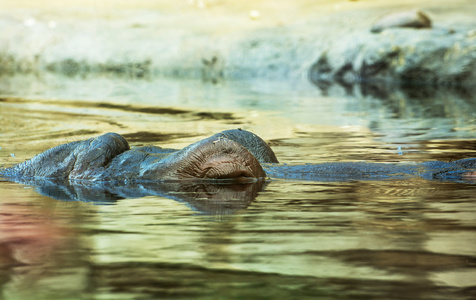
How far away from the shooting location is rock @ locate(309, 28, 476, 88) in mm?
19828

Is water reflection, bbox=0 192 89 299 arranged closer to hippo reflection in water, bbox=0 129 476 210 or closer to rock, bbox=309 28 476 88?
hippo reflection in water, bbox=0 129 476 210

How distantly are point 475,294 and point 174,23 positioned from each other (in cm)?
2644

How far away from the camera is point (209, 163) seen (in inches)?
223

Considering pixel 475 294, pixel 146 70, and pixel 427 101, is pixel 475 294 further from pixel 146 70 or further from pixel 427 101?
pixel 146 70

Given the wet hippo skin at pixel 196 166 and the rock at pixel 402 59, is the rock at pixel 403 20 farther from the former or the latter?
the wet hippo skin at pixel 196 166

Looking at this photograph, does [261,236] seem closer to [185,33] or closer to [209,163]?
[209,163]

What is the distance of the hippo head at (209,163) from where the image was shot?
554 cm

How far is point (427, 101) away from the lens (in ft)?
50.7

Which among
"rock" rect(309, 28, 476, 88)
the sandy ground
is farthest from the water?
the sandy ground

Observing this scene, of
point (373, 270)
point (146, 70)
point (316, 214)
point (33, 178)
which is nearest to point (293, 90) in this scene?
point (146, 70)

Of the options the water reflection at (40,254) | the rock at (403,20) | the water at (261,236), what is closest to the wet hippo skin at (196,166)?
the water at (261,236)

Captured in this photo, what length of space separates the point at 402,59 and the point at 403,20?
4.06ft

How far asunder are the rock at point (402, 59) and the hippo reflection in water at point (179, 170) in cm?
1423

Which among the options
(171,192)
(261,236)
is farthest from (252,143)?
(261,236)
